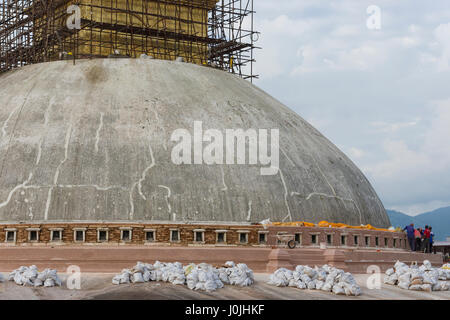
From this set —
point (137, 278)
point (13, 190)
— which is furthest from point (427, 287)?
point (13, 190)

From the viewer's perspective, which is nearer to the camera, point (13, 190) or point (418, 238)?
point (13, 190)

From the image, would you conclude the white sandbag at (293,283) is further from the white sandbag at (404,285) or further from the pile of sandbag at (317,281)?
the white sandbag at (404,285)

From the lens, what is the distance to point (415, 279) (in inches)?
984

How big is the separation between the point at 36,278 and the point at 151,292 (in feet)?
9.82

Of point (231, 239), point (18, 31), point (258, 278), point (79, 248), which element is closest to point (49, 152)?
point (79, 248)

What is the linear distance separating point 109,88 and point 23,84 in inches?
126

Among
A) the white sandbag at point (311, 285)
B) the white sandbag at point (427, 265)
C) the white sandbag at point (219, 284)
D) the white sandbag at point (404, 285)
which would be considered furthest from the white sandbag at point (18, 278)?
the white sandbag at point (427, 265)

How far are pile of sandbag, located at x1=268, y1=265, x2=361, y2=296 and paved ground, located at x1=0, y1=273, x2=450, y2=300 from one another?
8.1 inches

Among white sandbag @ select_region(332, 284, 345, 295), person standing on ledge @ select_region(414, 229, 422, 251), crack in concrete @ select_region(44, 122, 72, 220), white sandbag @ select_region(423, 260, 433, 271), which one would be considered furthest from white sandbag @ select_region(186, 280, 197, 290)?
person standing on ledge @ select_region(414, 229, 422, 251)

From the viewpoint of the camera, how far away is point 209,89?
1201 inches

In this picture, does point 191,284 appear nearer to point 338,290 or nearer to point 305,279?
point 305,279

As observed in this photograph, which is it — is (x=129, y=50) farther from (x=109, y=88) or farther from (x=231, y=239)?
(x=231, y=239)
